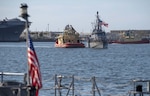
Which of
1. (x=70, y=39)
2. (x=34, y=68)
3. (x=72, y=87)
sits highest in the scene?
(x=34, y=68)

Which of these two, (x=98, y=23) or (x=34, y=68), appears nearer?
(x=34, y=68)

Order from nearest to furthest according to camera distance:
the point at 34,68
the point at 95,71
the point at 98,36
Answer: the point at 34,68 → the point at 95,71 → the point at 98,36

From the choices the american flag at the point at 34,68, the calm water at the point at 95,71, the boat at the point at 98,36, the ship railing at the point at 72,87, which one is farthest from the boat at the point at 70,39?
the american flag at the point at 34,68

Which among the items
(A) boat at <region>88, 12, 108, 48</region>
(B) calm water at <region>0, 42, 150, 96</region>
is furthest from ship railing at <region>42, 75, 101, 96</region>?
(A) boat at <region>88, 12, 108, 48</region>

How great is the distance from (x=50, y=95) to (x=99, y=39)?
131758 millimetres

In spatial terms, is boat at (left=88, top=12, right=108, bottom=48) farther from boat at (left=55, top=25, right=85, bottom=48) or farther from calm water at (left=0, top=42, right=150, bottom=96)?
calm water at (left=0, top=42, right=150, bottom=96)

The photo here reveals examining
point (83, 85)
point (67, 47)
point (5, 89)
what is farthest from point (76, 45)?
point (5, 89)

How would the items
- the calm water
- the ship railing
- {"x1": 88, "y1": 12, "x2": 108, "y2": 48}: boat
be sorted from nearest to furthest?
the ship railing, the calm water, {"x1": 88, "y1": 12, "x2": 108, "y2": 48}: boat

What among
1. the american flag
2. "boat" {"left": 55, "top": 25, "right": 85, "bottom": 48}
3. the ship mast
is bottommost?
"boat" {"left": 55, "top": 25, "right": 85, "bottom": 48}

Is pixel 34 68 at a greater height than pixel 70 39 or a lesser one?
greater

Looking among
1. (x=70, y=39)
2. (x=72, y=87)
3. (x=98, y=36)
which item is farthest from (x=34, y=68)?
(x=70, y=39)

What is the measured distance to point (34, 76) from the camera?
54.0 feet

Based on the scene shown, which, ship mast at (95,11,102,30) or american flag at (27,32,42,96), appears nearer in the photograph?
american flag at (27,32,42,96)

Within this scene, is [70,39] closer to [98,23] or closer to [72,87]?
[98,23]
